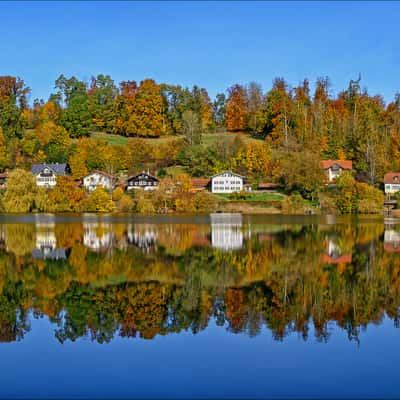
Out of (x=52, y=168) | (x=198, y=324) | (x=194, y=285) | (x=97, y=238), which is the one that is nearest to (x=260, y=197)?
(x=52, y=168)

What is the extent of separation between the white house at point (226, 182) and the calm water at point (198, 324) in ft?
190

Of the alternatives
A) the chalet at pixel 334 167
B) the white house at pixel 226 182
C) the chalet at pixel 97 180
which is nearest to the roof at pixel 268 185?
the white house at pixel 226 182

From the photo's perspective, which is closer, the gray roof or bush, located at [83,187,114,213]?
bush, located at [83,187,114,213]

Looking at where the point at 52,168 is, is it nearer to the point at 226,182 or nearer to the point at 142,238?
the point at 226,182

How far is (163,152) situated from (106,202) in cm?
2801

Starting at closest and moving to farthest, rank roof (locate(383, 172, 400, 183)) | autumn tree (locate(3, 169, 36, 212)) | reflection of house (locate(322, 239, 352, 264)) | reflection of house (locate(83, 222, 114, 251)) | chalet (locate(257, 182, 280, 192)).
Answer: reflection of house (locate(322, 239, 352, 264)) → reflection of house (locate(83, 222, 114, 251)) → autumn tree (locate(3, 169, 36, 212)) → roof (locate(383, 172, 400, 183)) → chalet (locate(257, 182, 280, 192))

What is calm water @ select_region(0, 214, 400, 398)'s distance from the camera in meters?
10.6

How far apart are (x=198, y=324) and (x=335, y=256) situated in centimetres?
1512

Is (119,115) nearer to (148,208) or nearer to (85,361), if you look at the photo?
(148,208)

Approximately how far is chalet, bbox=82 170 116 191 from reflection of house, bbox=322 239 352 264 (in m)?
60.7

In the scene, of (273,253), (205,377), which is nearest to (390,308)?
(205,377)

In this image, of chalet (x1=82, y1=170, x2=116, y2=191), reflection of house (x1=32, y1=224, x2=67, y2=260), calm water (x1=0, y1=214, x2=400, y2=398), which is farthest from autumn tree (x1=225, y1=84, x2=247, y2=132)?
calm water (x1=0, y1=214, x2=400, y2=398)

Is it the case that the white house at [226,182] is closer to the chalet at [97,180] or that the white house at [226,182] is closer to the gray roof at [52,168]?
the chalet at [97,180]

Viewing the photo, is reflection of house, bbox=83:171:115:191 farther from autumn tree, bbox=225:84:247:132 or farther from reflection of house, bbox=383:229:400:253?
reflection of house, bbox=383:229:400:253
